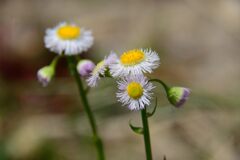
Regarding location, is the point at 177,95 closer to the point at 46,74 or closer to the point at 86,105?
the point at 86,105

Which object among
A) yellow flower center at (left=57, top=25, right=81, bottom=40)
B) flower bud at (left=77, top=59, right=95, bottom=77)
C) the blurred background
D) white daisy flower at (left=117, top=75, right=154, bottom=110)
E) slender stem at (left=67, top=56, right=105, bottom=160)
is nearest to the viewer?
white daisy flower at (left=117, top=75, right=154, bottom=110)

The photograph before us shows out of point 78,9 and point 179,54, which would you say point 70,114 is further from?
point 78,9

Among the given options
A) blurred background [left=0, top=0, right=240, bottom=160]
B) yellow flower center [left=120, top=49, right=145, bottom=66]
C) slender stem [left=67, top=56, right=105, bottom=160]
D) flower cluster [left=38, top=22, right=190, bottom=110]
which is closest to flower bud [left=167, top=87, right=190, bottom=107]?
flower cluster [left=38, top=22, right=190, bottom=110]

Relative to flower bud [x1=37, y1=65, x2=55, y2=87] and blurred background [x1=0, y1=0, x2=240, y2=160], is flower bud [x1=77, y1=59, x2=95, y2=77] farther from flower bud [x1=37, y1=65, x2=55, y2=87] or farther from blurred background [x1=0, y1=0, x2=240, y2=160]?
blurred background [x1=0, y1=0, x2=240, y2=160]

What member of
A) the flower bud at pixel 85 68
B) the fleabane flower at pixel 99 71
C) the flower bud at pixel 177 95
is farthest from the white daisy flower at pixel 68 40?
the flower bud at pixel 177 95

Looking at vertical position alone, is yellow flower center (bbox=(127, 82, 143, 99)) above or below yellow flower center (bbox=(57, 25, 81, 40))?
below

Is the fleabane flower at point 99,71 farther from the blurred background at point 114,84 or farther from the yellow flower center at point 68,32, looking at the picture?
the blurred background at point 114,84

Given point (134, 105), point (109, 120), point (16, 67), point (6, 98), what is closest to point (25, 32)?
point (16, 67)
